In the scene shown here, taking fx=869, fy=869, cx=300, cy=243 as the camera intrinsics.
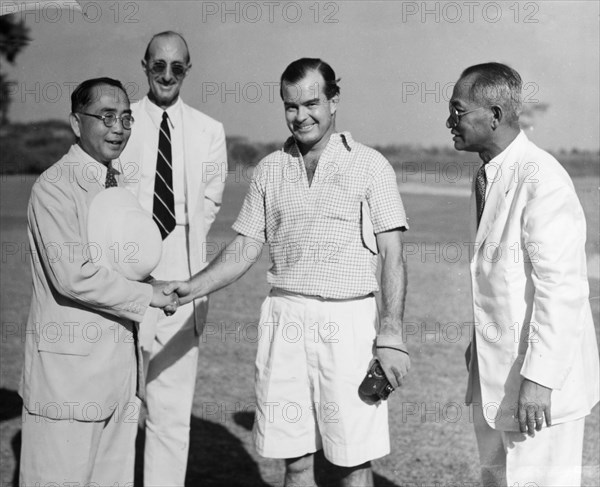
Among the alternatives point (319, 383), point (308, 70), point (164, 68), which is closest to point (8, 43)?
point (164, 68)

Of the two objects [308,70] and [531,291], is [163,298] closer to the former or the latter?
[308,70]

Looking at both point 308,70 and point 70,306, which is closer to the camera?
point 70,306

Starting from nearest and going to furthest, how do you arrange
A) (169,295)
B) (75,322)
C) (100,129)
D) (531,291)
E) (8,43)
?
(531,291) → (75,322) → (100,129) → (169,295) → (8,43)

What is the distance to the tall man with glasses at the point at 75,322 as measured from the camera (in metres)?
2.90

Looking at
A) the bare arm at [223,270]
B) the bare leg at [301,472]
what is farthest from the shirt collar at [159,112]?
the bare leg at [301,472]

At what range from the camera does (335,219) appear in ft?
10.7

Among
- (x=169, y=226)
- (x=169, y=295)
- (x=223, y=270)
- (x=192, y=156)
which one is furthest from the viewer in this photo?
(x=192, y=156)

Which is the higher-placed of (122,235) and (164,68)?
(164,68)

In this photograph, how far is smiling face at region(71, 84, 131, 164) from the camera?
3096mm

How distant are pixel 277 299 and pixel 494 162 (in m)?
0.96

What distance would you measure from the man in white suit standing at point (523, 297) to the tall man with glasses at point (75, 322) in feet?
4.04

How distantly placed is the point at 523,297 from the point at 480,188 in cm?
43

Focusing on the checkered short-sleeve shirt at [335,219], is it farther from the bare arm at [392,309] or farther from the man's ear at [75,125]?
the man's ear at [75,125]

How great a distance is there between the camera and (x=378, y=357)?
10.5 ft
